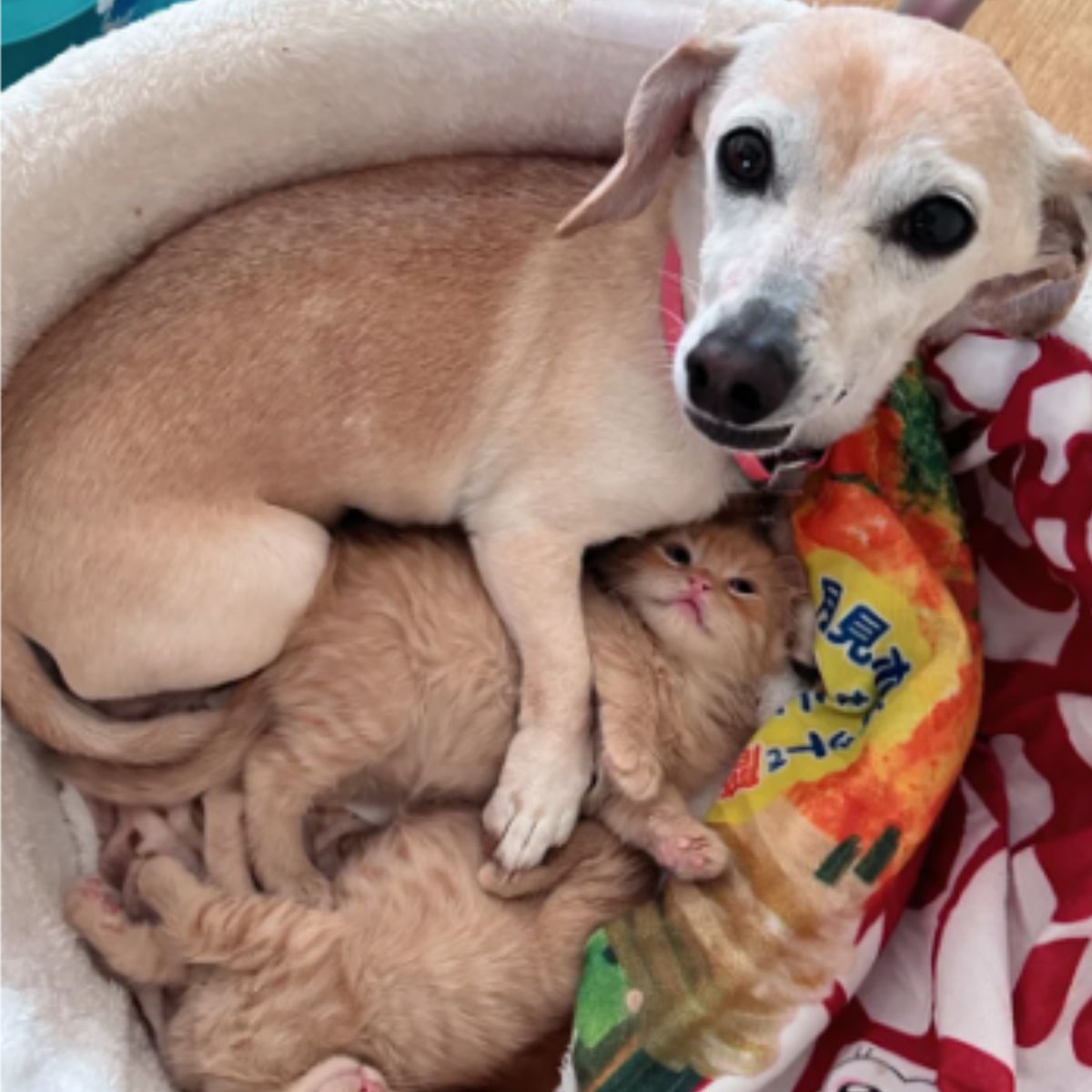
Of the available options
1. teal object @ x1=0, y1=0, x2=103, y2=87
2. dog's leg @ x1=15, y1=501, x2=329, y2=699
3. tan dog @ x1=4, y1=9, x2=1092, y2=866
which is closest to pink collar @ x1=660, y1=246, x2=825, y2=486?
tan dog @ x1=4, y1=9, x2=1092, y2=866

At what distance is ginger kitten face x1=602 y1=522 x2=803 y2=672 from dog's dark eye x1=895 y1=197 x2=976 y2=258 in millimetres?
560

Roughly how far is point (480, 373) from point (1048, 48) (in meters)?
1.33

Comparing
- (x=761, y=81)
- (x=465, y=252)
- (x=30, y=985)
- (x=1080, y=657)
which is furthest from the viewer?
(x=1080, y=657)

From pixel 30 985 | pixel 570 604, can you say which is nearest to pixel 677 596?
pixel 570 604

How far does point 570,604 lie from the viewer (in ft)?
5.09

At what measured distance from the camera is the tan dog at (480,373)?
1251mm

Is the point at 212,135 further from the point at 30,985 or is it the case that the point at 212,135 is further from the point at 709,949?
the point at 709,949

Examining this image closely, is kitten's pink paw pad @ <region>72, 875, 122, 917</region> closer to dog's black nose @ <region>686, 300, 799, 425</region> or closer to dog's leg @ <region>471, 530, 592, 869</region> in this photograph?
dog's leg @ <region>471, 530, 592, 869</region>

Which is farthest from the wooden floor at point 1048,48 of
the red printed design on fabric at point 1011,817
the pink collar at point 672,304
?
the pink collar at point 672,304

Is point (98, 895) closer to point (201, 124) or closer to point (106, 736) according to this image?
point (106, 736)

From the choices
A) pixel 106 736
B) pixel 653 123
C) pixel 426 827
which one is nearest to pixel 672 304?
pixel 653 123

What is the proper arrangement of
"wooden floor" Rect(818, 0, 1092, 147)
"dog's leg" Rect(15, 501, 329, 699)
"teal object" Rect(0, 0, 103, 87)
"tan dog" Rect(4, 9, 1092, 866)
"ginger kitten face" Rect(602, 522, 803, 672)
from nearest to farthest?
"tan dog" Rect(4, 9, 1092, 866) < "dog's leg" Rect(15, 501, 329, 699) < "ginger kitten face" Rect(602, 522, 803, 672) < "teal object" Rect(0, 0, 103, 87) < "wooden floor" Rect(818, 0, 1092, 147)

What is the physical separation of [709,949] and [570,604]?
41 centimetres

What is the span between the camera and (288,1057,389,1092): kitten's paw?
1.42 m
